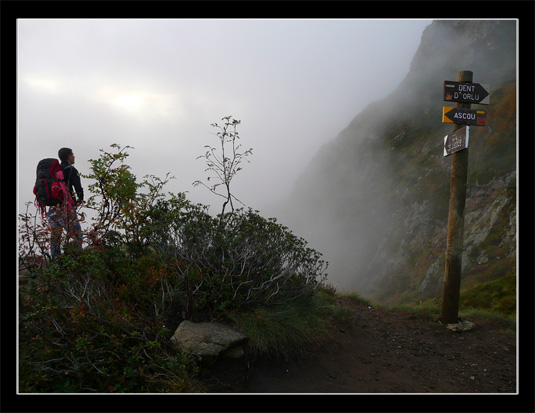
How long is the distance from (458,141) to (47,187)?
854 centimetres

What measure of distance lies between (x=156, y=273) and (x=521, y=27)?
6362 mm

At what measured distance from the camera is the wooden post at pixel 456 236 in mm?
7605

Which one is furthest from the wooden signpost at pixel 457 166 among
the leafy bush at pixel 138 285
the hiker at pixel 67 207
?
the hiker at pixel 67 207

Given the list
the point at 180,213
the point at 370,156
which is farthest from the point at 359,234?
the point at 180,213

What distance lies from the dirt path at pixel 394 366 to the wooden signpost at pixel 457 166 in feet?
2.65

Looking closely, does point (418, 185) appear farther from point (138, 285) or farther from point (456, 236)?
point (138, 285)

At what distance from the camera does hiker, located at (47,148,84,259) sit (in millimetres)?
6039

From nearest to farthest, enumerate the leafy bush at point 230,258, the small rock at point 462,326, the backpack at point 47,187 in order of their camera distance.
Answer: the leafy bush at point 230,258 → the backpack at point 47,187 → the small rock at point 462,326

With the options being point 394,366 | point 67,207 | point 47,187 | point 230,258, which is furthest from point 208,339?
point 47,187

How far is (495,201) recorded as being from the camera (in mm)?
22859

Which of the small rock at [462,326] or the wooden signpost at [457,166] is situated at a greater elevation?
the wooden signpost at [457,166]

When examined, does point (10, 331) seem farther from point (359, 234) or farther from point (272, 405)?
point (359, 234)

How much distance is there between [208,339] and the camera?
4758mm

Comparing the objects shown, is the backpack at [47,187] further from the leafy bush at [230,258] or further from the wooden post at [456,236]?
the wooden post at [456,236]
